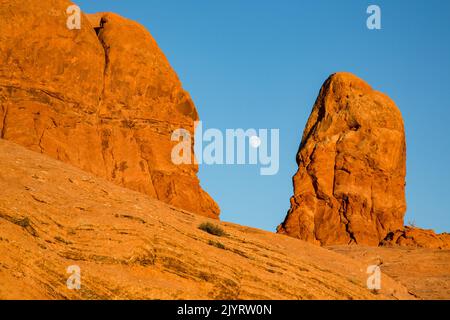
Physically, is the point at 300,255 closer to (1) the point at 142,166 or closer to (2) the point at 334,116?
(1) the point at 142,166

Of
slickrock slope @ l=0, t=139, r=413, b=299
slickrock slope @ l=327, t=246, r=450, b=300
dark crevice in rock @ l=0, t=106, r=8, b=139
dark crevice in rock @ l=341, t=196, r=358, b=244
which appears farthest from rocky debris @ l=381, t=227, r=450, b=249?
dark crevice in rock @ l=0, t=106, r=8, b=139

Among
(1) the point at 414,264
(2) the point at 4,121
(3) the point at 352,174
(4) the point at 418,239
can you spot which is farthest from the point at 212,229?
(3) the point at 352,174

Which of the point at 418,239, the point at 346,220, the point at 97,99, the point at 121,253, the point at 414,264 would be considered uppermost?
the point at 97,99

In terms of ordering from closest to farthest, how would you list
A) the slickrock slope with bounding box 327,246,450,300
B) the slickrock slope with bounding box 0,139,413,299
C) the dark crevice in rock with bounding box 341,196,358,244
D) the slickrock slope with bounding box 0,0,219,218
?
the slickrock slope with bounding box 0,139,413,299, the slickrock slope with bounding box 327,246,450,300, the slickrock slope with bounding box 0,0,219,218, the dark crevice in rock with bounding box 341,196,358,244

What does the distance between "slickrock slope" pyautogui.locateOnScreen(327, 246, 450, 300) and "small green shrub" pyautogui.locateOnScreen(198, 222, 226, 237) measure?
9789 millimetres

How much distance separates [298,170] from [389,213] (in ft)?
21.9

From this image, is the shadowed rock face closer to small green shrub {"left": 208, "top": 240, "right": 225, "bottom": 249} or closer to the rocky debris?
the rocky debris

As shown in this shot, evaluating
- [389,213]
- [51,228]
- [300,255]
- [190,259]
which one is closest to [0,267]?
[51,228]

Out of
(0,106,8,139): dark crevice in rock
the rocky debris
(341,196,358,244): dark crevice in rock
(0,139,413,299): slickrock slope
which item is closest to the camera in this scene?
(0,139,413,299): slickrock slope

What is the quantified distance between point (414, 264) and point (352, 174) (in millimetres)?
14861

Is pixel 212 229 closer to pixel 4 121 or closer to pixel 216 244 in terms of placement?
pixel 216 244

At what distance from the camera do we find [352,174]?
58969 mm

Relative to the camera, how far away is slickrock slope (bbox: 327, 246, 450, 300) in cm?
3825

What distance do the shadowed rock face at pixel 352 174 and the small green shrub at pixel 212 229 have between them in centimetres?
2800
